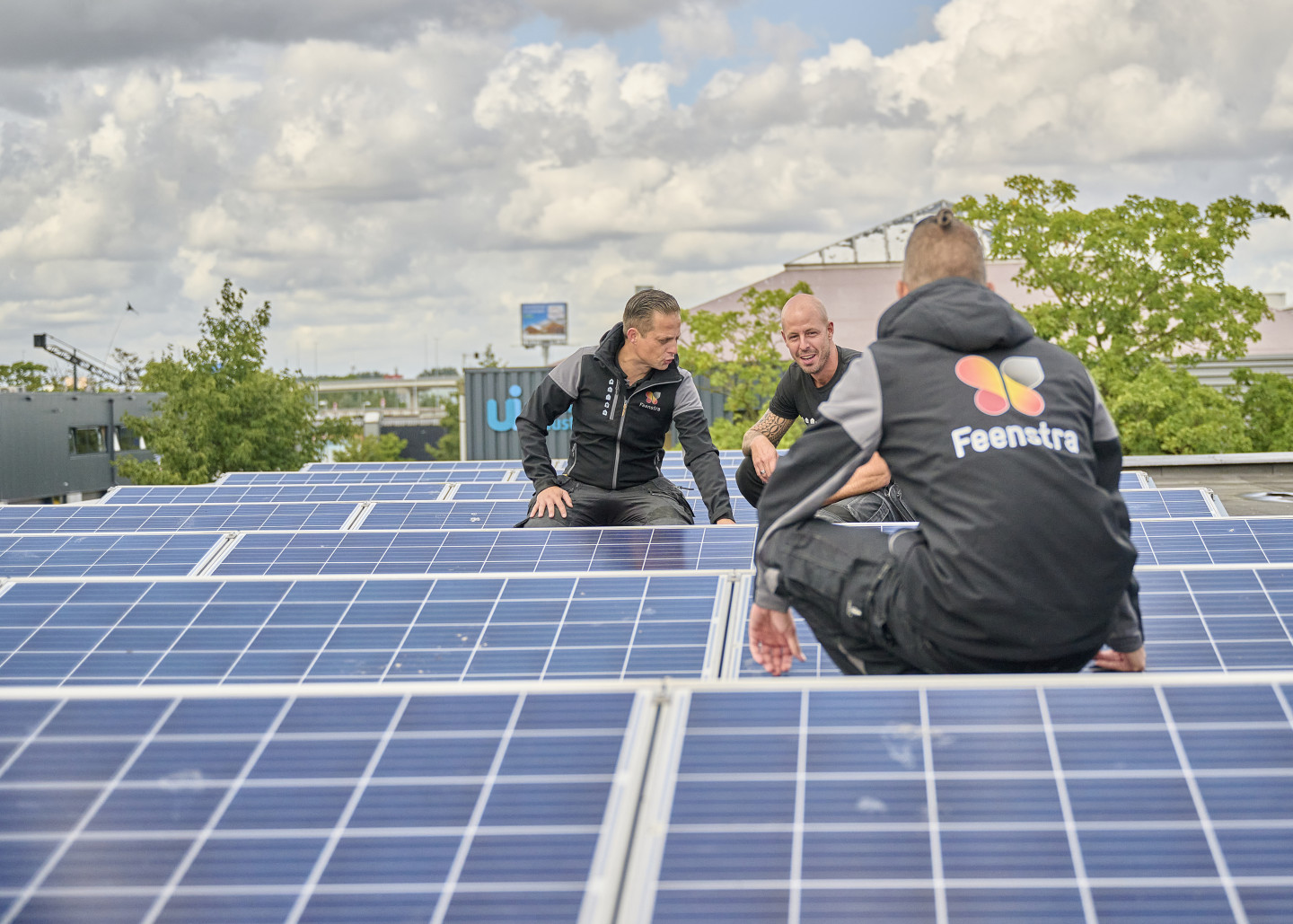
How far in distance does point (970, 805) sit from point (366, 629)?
3147 millimetres

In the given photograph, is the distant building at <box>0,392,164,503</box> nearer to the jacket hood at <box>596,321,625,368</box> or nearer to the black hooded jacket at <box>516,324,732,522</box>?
the black hooded jacket at <box>516,324,732,522</box>

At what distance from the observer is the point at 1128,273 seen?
103 ft

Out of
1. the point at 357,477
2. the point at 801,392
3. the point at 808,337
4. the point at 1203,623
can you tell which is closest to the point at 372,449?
the point at 357,477

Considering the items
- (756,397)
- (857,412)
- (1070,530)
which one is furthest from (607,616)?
(756,397)

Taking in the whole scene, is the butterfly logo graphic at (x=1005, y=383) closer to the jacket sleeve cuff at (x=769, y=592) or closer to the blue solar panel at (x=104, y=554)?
the jacket sleeve cuff at (x=769, y=592)

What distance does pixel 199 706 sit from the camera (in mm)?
3119

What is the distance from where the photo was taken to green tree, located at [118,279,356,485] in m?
49.0

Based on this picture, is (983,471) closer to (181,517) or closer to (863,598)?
(863,598)

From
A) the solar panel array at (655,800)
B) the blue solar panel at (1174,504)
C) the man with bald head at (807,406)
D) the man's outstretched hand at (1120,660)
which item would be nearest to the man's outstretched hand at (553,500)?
the man with bald head at (807,406)

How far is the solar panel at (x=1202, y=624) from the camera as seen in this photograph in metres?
4.51

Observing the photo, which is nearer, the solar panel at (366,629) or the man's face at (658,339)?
the solar panel at (366,629)

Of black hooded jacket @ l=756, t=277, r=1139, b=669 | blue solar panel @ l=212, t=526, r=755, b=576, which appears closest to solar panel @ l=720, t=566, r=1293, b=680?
black hooded jacket @ l=756, t=277, r=1139, b=669

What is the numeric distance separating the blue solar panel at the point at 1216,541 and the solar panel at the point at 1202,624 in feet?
8.42

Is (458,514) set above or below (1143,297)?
below
